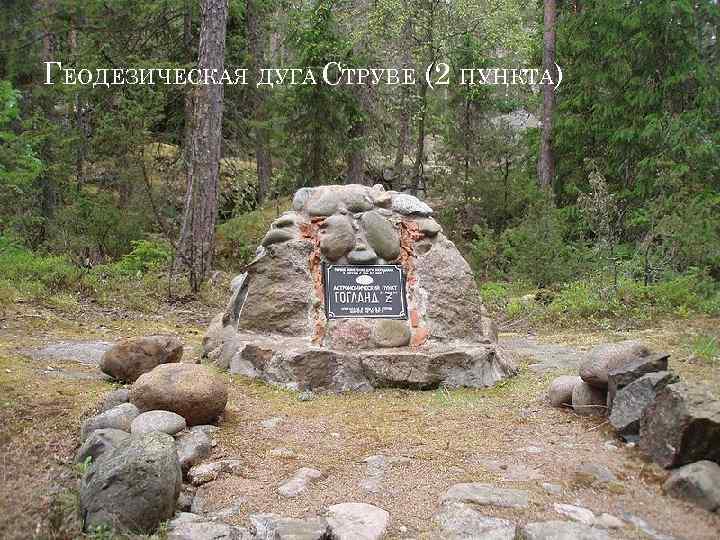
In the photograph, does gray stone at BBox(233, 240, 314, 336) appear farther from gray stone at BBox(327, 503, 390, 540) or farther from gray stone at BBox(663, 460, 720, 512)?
gray stone at BBox(663, 460, 720, 512)

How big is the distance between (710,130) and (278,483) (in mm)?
12284

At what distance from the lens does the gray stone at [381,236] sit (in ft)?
20.1

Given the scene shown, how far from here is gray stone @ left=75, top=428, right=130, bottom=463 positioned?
350 cm

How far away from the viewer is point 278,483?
11.6 ft

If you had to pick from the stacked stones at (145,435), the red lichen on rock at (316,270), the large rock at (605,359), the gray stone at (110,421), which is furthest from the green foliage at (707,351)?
the gray stone at (110,421)

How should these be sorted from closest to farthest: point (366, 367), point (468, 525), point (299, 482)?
1. point (468, 525)
2. point (299, 482)
3. point (366, 367)

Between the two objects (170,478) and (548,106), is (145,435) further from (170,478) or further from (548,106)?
(548,106)

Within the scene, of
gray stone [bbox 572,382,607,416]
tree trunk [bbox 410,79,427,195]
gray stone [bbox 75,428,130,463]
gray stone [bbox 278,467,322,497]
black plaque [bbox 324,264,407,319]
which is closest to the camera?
gray stone [bbox 278,467,322,497]

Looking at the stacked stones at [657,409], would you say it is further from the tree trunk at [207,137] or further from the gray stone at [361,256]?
the tree trunk at [207,137]

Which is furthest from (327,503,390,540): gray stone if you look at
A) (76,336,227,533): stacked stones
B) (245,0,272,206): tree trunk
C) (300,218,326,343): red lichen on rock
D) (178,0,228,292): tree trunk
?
(245,0,272,206): tree trunk

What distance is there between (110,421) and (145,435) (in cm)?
90

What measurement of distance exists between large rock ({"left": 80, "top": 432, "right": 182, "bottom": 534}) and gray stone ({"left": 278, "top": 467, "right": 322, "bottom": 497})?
599 millimetres

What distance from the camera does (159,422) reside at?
3.91 metres

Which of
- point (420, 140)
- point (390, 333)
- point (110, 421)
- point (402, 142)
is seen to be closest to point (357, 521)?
point (110, 421)
